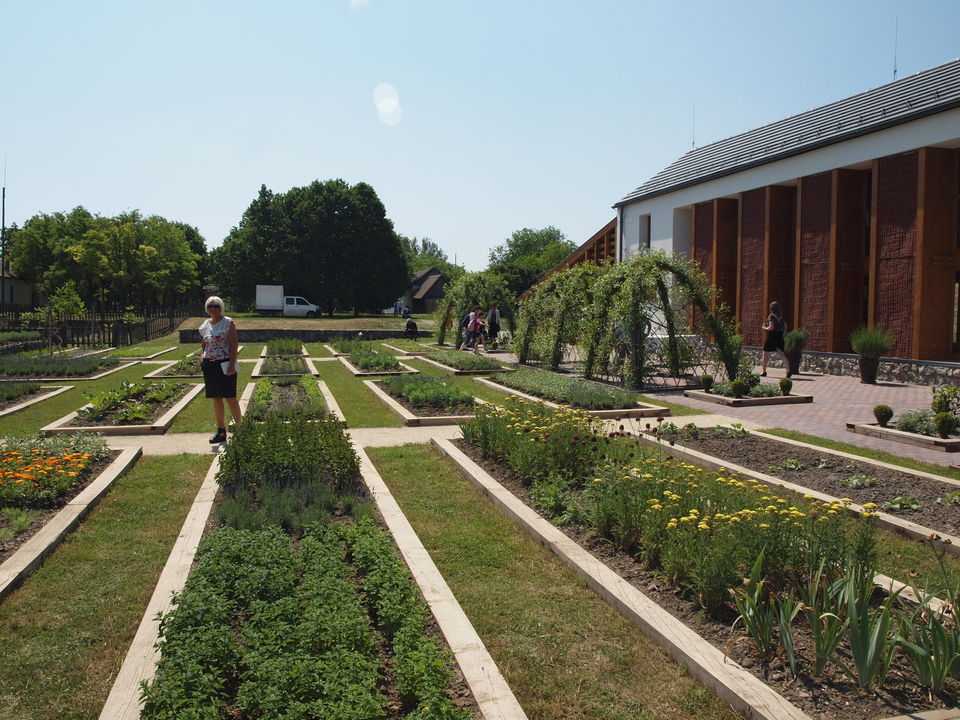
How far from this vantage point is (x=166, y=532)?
17.5ft

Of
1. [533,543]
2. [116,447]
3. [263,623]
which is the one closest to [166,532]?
[263,623]

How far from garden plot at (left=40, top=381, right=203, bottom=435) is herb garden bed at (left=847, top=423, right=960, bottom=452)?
9.37m

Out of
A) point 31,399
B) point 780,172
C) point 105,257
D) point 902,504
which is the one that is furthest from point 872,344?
point 105,257

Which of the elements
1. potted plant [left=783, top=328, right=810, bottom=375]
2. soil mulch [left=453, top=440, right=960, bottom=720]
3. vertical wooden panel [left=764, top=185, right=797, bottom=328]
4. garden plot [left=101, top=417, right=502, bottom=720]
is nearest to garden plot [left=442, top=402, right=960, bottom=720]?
soil mulch [left=453, top=440, right=960, bottom=720]

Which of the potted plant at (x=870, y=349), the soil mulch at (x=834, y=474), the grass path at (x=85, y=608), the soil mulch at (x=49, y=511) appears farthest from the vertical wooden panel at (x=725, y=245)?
the grass path at (x=85, y=608)

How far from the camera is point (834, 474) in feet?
22.3

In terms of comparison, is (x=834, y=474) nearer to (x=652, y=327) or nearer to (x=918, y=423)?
(x=918, y=423)

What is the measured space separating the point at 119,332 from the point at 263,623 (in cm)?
2839

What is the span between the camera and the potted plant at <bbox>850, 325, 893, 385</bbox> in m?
15.5

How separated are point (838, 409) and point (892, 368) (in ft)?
20.3

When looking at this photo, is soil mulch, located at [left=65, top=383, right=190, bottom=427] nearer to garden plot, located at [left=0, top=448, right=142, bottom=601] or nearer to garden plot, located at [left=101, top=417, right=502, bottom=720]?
garden plot, located at [left=0, top=448, right=142, bottom=601]

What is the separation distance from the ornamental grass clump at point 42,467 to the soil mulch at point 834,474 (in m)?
6.14

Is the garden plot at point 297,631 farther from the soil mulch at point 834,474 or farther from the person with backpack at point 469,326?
the person with backpack at point 469,326

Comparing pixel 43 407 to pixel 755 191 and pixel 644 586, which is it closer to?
pixel 644 586
